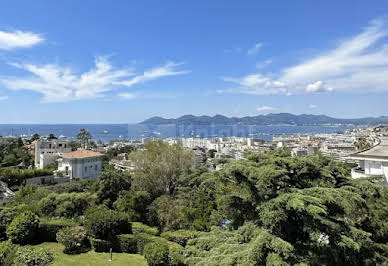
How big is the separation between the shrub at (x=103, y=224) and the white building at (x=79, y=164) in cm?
2218

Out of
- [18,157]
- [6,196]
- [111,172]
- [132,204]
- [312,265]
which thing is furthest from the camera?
[18,157]

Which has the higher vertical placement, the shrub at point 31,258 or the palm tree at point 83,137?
the palm tree at point 83,137

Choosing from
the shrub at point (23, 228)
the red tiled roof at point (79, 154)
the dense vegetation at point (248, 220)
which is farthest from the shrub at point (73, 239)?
the red tiled roof at point (79, 154)

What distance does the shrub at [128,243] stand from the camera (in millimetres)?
10750

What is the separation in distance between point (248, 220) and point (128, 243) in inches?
253

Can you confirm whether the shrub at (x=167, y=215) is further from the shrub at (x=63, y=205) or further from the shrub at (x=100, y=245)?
the shrub at (x=63, y=205)

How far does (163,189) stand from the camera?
689 inches

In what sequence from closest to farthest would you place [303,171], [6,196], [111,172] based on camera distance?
[303,171] < [111,172] < [6,196]

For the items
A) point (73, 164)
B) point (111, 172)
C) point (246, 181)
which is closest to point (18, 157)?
point (73, 164)

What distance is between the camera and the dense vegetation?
5168 mm

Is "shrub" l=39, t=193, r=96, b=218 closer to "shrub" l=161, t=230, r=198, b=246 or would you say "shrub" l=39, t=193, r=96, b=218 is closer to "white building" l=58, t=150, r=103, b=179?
"shrub" l=161, t=230, r=198, b=246

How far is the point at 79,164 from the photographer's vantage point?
31.3 metres

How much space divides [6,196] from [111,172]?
405 inches

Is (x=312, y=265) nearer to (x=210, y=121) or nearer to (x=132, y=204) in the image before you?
(x=132, y=204)
